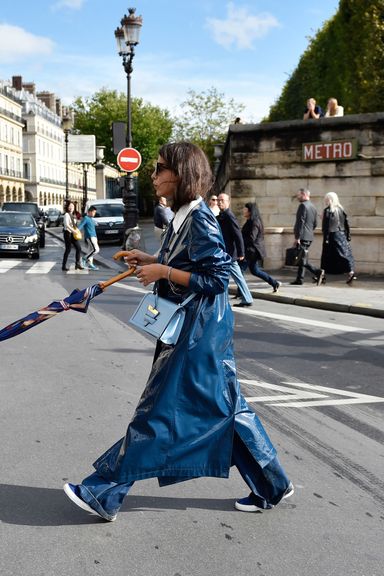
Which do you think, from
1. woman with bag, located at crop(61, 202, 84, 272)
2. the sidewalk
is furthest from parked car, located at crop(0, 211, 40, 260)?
the sidewalk

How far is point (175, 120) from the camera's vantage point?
4791 centimetres

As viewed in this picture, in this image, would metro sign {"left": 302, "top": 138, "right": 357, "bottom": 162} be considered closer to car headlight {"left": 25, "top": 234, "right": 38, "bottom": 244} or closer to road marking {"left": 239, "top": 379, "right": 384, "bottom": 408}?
car headlight {"left": 25, "top": 234, "right": 38, "bottom": 244}

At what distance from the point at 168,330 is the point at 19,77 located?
366 ft

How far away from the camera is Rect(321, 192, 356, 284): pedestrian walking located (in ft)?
42.9

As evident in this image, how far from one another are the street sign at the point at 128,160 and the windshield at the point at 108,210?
8.72m

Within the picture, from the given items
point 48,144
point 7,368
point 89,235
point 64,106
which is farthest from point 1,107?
point 7,368

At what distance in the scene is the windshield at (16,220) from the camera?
2270cm

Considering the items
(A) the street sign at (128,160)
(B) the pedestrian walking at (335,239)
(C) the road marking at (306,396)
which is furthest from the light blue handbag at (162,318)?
(A) the street sign at (128,160)

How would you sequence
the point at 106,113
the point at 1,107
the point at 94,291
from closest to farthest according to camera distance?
the point at 94,291 < the point at 106,113 < the point at 1,107

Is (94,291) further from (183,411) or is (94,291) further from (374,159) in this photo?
(374,159)

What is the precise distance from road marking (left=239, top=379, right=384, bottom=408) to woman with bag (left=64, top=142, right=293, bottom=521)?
2.19 metres

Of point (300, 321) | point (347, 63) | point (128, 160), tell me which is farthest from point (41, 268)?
point (347, 63)

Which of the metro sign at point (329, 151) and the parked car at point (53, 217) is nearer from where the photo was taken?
the metro sign at point (329, 151)

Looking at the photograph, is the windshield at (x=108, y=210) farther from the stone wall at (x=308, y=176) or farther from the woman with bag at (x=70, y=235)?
the stone wall at (x=308, y=176)
